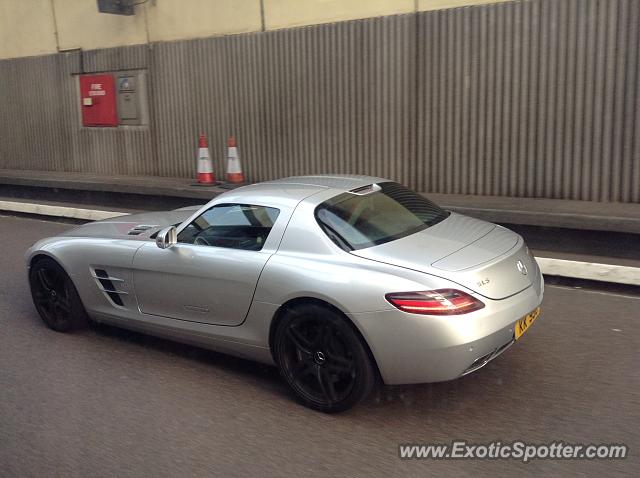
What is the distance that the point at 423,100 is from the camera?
9.16m

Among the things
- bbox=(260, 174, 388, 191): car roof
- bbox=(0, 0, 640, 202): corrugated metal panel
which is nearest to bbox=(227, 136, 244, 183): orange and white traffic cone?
bbox=(0, 0, 640, 202): corrugated metal panel

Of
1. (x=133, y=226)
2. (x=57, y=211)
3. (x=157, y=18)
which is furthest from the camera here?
(x=157, y=18)

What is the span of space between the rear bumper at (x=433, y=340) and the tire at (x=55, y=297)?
2.81m

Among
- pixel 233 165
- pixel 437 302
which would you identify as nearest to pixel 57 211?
pixel 233 165

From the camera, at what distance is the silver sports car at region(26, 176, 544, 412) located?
3.65 meters

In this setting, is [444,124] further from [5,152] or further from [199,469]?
[5,152]

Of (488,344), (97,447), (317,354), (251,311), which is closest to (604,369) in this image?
(488,344)

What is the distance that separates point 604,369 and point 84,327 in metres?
4.11

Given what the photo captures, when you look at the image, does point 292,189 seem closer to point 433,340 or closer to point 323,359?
point 323,359

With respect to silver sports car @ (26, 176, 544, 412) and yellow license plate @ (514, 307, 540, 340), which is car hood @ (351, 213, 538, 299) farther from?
yellow license plate @ (514, 307, 540, 340)

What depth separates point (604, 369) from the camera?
445 cm

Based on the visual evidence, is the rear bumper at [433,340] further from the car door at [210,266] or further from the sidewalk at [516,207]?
the sidewalk at [516,207]
